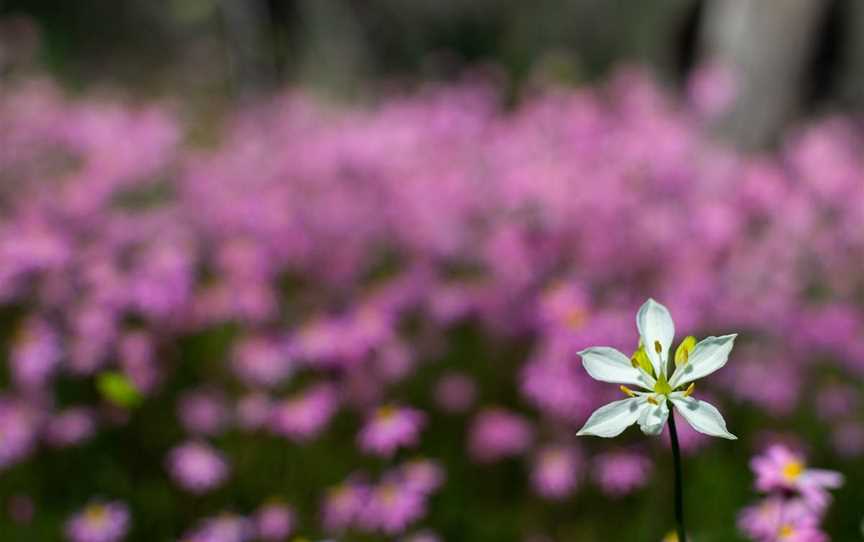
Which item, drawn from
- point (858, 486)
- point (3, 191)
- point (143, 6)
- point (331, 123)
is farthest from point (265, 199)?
point (143, 6)

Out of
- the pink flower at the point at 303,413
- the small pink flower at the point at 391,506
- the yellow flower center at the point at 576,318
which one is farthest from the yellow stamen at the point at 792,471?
the pink flower at the point at 303,413

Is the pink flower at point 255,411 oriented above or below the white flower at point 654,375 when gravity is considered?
above

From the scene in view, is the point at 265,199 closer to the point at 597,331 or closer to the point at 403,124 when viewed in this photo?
the point at 403,124

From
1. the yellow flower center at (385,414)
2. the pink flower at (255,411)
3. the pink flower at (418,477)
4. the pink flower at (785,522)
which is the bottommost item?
the pink flower at (785,522)

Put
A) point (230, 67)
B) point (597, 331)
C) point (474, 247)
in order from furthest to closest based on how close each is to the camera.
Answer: point (230, 67), point (474, 247), point (597, 331)

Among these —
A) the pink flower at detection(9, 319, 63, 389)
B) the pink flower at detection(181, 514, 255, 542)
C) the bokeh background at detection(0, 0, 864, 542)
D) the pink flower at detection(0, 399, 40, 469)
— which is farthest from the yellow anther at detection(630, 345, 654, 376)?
the pink flower at detection(9, 319, 63, 389)

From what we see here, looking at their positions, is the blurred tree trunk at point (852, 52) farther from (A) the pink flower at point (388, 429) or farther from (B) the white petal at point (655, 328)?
(B) the white petal at point (655, 328)
